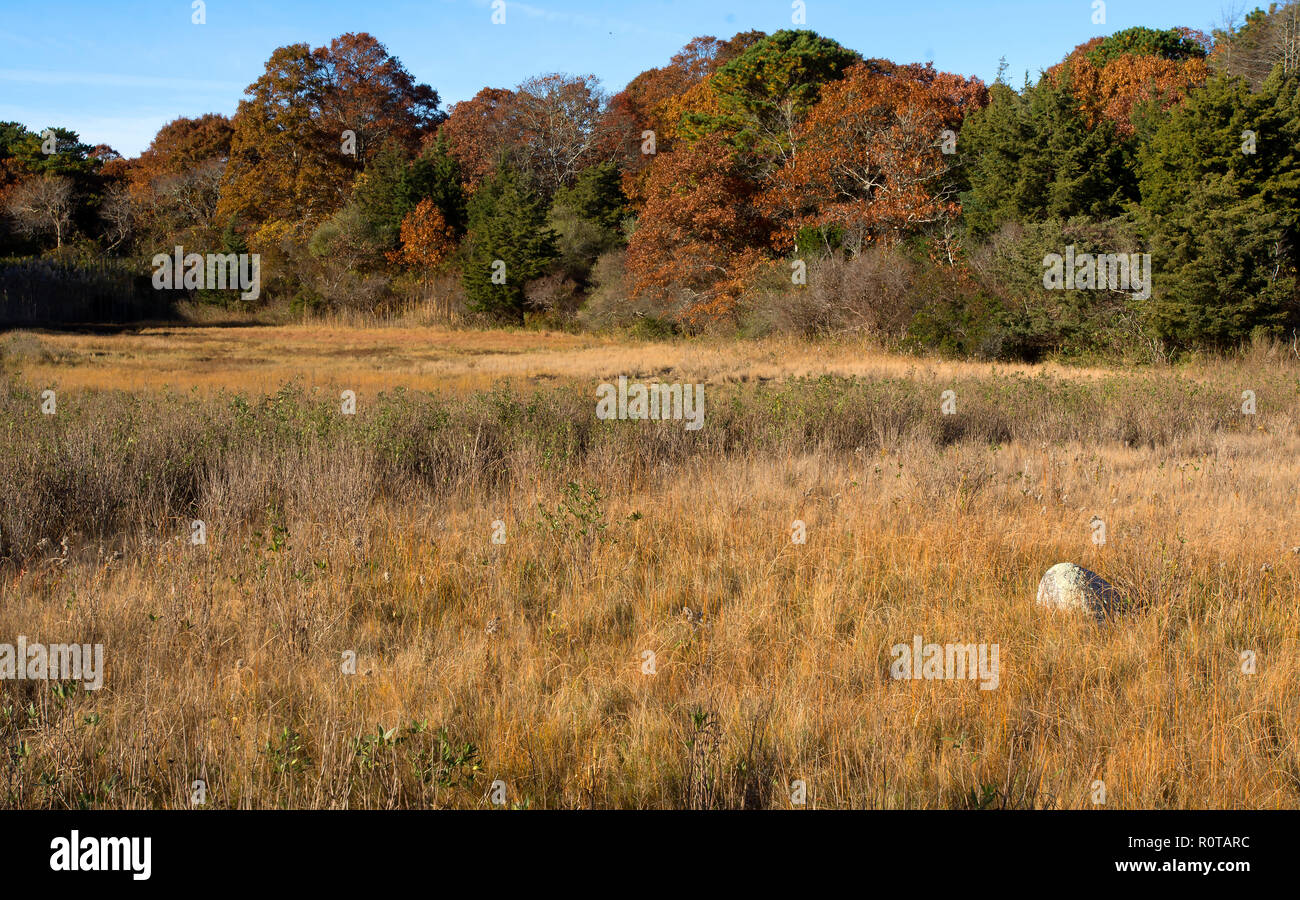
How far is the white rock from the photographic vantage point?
459 centimetres

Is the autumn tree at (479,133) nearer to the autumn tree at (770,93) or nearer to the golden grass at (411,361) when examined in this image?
the autumn tree at (770,93)

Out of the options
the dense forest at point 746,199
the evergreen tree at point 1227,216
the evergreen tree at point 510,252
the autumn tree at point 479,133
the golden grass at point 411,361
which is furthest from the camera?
the autumn tree at point 479,133

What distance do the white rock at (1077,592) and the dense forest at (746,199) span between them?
15.7 metres

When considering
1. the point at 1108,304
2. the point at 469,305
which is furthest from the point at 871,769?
the point at 469,305

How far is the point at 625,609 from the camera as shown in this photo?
4.84 metres

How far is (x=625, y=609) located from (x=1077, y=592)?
2.37 meters

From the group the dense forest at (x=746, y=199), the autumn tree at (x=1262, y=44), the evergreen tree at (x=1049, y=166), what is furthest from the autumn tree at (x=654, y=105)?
the autumn tree at (x=1262, y=44)

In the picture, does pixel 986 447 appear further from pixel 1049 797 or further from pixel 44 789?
pixel 44 789

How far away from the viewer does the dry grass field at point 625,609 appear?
10.2ft

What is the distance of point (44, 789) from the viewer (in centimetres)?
290

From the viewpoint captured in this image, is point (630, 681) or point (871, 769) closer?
point (871, 769)

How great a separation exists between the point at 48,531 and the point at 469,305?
29948 millimetres

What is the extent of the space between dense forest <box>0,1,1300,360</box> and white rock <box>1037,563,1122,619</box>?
1570cm

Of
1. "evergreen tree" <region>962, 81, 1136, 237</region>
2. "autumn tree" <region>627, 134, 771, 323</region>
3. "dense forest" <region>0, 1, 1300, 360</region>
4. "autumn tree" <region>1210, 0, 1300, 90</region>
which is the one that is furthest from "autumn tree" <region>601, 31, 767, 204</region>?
"autumn tree" <region>1210, 0, 1300, 90</region>
